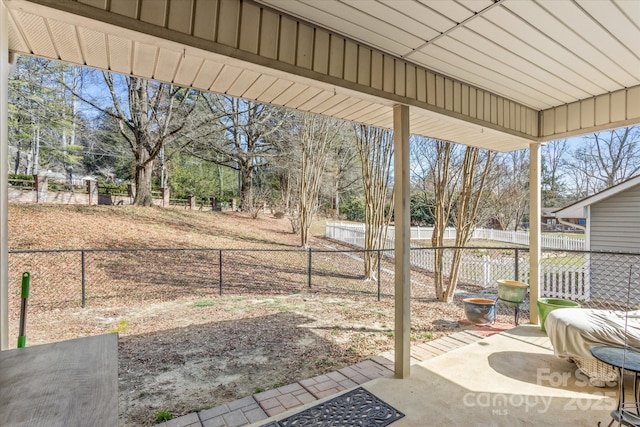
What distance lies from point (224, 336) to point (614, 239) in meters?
8.47

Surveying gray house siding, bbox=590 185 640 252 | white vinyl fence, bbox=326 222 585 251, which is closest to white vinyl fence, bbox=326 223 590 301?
gray house siding, bbox=590 185 640 252

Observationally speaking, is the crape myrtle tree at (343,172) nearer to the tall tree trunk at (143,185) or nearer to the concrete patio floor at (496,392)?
the tall tree trunk at (143,185)

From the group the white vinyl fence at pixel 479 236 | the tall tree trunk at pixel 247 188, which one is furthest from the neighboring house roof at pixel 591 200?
the tall tree trunk at pixel 247 188

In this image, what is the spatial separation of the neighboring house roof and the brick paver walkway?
624cm

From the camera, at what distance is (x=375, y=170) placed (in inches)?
256

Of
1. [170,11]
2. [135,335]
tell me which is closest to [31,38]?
[170,11]

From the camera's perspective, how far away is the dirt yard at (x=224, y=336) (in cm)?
242

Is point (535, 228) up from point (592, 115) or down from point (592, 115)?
down

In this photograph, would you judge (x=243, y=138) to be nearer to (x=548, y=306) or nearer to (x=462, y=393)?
(x=548, y=306)

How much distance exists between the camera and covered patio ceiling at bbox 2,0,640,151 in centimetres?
152

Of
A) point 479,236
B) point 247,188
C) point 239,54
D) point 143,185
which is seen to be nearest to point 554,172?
point 479,236

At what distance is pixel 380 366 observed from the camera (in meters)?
2.71

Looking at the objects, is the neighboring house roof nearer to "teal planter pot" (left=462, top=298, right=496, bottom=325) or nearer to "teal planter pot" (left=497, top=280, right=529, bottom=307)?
"teal planter pot" (left=497, top=280, right=529, bottom=307)

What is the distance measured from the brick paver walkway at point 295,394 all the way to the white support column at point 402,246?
0.83ft
